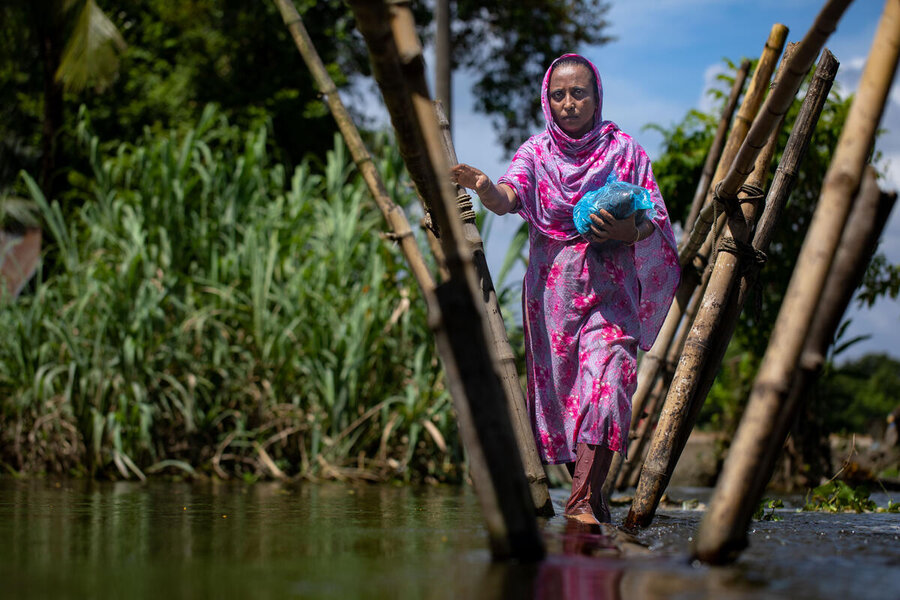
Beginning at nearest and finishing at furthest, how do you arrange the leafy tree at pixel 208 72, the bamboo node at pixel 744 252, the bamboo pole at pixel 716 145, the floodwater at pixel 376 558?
the floodwater at pixel 376 558 → the bamboo node at pixel 744 252 → the bamboo pole at pixel 716 145 → the leafy tree at pixel 208 72

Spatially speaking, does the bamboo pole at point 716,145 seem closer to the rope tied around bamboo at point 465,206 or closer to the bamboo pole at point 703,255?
the bamboo pole at point 703,255

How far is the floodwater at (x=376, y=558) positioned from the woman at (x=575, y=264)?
49 centimetres

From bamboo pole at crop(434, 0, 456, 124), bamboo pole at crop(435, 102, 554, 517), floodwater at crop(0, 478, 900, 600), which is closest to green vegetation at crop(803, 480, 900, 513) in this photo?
floodwater at crop(0, 478, 900, 600)

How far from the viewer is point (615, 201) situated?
9.83 ft

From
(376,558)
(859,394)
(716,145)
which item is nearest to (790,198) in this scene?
(716,145)

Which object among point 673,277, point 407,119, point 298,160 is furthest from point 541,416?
point 298,160

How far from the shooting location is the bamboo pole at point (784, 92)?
220cm

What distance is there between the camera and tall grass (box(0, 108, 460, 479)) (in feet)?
17.7

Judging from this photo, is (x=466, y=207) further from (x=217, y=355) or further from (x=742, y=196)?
(x=217, y=355)

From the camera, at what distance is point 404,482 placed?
17.9 feet

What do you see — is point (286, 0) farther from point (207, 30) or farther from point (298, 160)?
point (207, 30)

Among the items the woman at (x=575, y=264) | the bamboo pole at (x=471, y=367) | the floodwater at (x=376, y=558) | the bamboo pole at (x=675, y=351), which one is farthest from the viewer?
the bamboo pole at (x=675, y=351)

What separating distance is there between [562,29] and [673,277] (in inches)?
623

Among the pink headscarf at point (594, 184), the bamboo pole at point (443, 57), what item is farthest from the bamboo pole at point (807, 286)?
the bamboo pole at point (443, 57)
